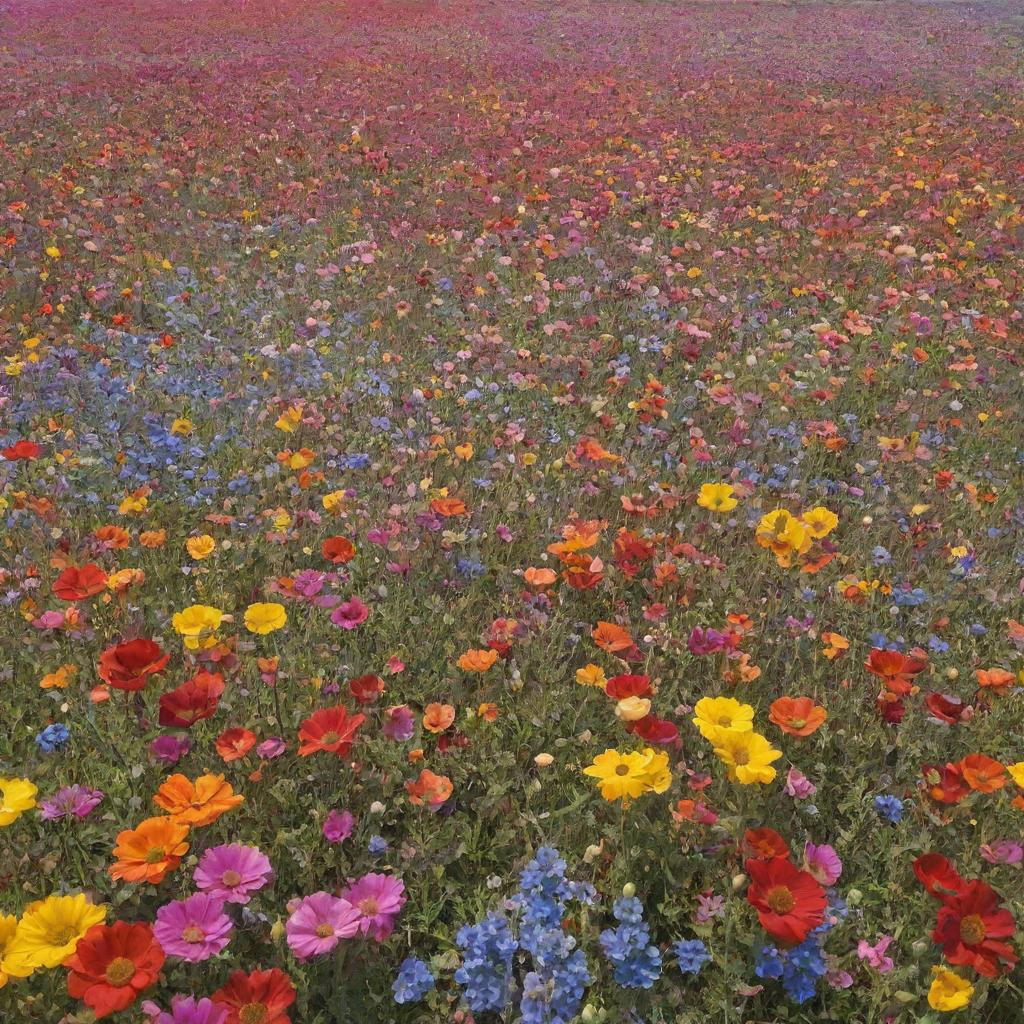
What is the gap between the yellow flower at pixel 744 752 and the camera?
7.79 ft

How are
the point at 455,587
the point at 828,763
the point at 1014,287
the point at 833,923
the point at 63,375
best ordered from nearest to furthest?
1. the point at 833,923
2. the point at 828,763
3. the point at 455,587
4. the point at 63,375
5. the point at 1014,287

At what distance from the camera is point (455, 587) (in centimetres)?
392

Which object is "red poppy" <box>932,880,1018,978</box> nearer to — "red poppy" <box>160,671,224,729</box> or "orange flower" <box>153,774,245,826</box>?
"orange flower" <box>153,774,245,826</box>

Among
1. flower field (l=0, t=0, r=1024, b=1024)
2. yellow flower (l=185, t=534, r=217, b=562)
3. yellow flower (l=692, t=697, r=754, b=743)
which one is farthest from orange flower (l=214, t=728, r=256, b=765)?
yellow flower (l=692, t=697, r=754, b=743)

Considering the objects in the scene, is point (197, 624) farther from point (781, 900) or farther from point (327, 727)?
point (781, 900)

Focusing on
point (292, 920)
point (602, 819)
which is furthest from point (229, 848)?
point (602, 819)

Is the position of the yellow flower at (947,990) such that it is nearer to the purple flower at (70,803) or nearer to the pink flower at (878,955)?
the pink flower at (878,955)

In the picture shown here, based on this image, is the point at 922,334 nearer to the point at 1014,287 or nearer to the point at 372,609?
the point at 1014,287

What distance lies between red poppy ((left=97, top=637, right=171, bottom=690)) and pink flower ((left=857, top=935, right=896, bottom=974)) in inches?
86.5

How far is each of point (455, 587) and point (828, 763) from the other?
177cm

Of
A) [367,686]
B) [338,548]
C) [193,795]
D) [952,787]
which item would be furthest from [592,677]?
[193,795]

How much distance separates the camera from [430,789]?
8.99 ft

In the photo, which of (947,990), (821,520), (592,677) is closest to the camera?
(947,990)

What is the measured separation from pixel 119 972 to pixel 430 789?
3.49 feet
